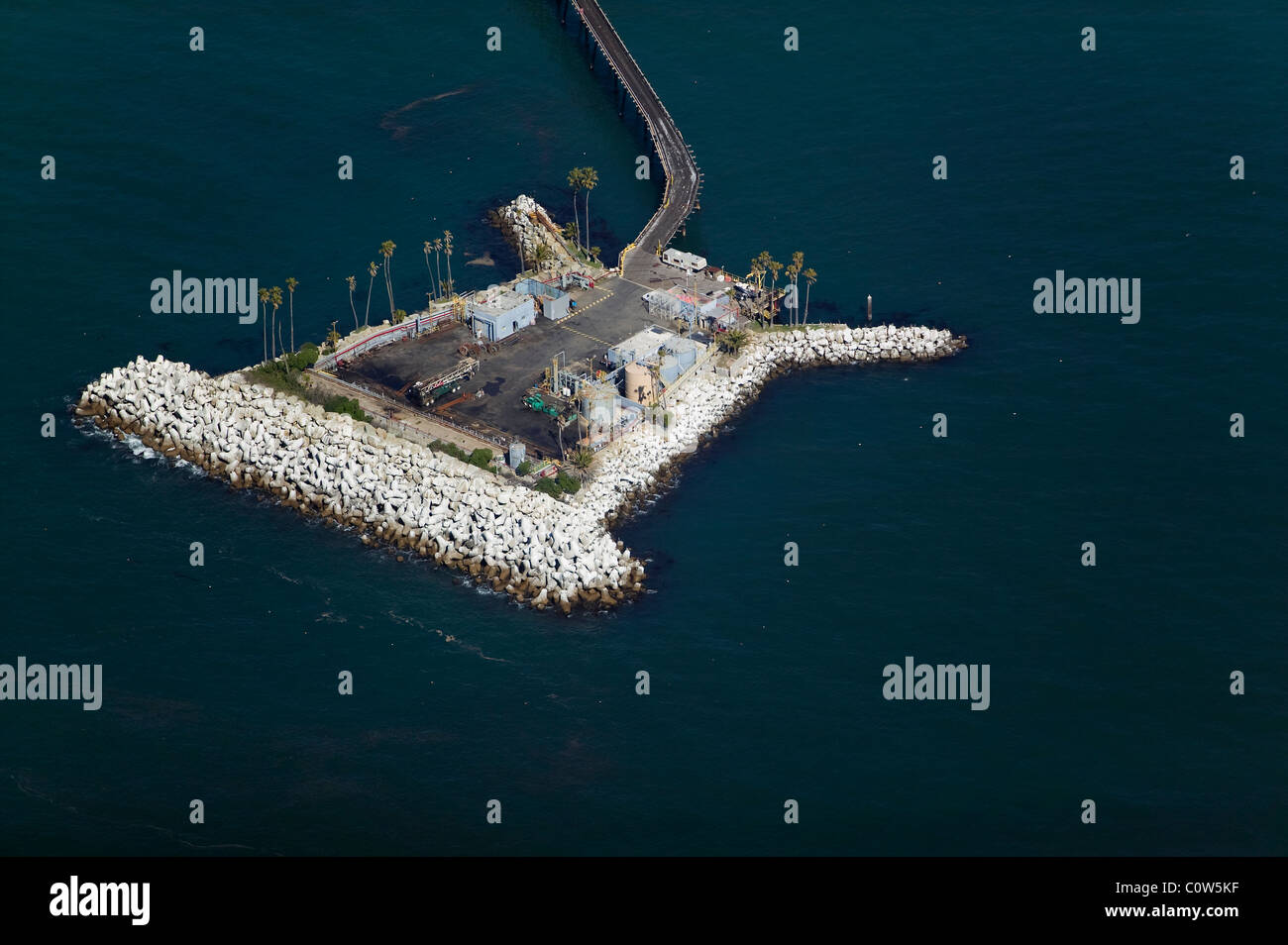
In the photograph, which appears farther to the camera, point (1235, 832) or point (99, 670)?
point (99, 670)

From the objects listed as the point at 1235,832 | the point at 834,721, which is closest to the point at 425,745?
the point at 834,721
